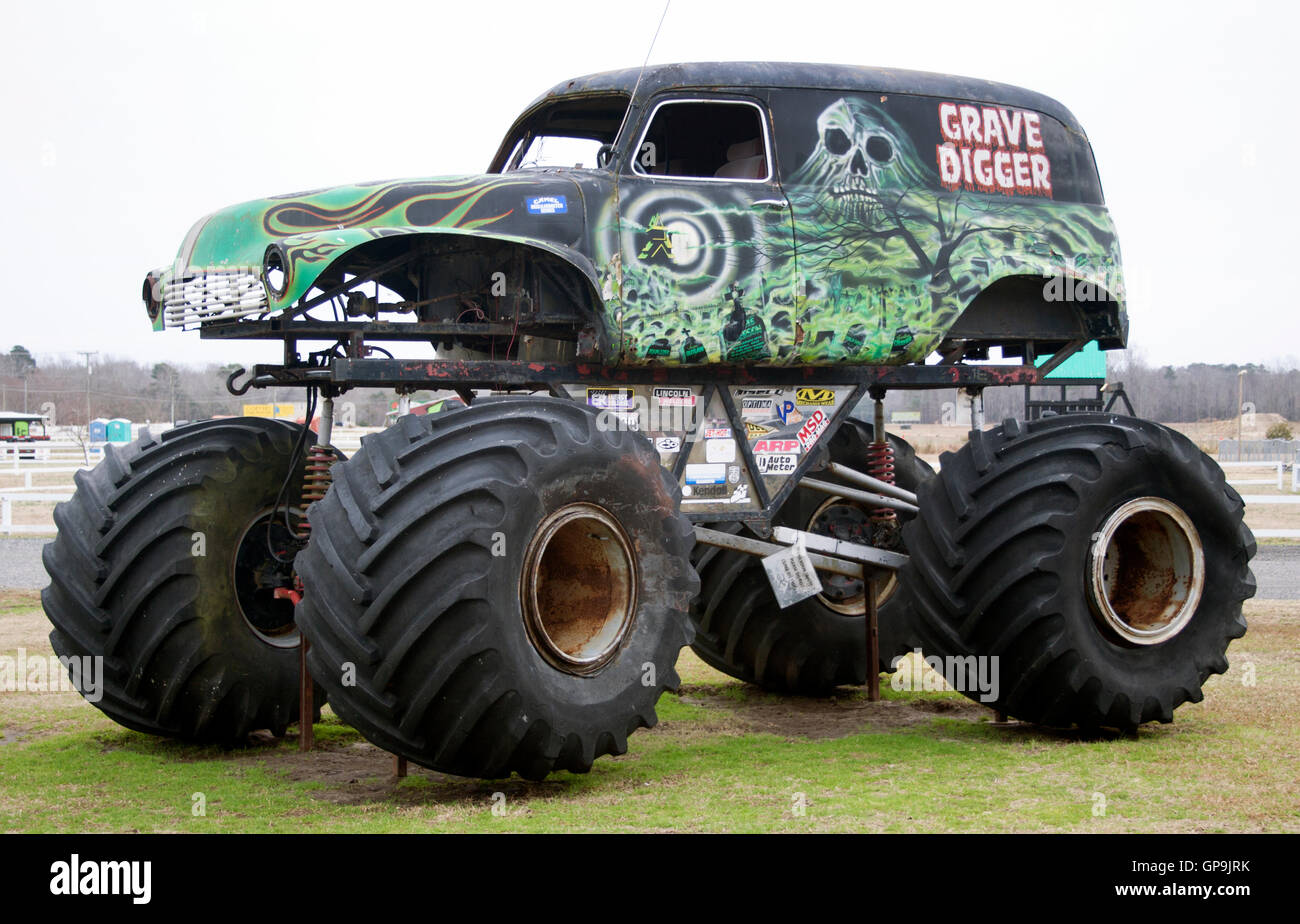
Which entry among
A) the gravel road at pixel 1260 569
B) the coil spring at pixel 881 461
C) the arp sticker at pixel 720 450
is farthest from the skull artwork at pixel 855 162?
the gravel road at pixel 1260 569

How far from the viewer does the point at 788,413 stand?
8.46 m

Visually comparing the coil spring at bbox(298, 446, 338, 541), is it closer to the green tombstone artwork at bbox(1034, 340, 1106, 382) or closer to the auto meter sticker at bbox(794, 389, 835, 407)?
the auto meter sticker at bbox(794, 389, 835, 407)

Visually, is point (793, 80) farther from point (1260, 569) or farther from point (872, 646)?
point (1260, 569)

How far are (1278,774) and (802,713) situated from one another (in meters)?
3.33

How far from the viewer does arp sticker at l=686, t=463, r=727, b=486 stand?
8.18m

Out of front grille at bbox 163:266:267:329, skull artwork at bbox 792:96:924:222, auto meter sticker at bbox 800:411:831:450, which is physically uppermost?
skull artwork at bbox 792:96:924:222

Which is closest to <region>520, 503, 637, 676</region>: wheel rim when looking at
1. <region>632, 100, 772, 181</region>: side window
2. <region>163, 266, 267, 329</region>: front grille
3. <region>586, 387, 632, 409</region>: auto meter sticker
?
<region>586, 387, 632, 409</region>: auto meter sticker

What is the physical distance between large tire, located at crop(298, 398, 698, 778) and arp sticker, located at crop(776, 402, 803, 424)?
1.88m

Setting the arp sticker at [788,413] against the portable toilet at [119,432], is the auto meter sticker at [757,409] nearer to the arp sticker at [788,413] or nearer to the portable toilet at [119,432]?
the arp sticker at [788,413]

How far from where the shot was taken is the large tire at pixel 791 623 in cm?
1013

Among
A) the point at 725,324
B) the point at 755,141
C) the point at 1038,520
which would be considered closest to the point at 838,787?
the point at 1038,520

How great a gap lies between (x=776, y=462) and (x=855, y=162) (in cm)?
180

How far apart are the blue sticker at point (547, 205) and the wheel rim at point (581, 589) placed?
1.71 m

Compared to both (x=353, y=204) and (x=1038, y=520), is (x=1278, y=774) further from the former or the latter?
(x=353, y=204)
